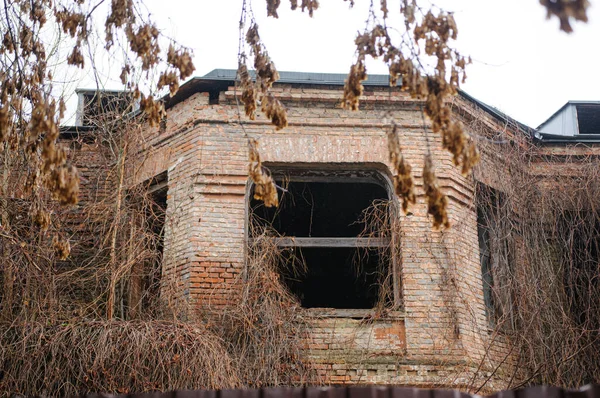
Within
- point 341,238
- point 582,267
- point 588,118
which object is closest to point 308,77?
point 341,238

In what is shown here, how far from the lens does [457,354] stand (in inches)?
396

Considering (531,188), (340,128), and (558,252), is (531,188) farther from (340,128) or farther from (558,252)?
(340,128)

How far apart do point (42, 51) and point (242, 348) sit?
4.25 metres

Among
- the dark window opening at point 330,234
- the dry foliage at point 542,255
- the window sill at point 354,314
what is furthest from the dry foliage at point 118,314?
the dry foliage at point 542,255

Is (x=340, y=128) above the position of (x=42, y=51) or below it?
above

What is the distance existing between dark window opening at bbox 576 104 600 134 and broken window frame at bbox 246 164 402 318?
4949mm

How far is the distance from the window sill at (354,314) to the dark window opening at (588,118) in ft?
19.6

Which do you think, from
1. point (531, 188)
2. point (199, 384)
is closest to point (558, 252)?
point (531, 188)

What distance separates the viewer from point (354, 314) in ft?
34.1

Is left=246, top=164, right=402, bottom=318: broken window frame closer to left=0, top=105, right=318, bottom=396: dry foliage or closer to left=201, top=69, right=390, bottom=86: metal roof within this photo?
left=0, top=105, right=318, bottom=396: dry foliage

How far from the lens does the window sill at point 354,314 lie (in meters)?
10.2

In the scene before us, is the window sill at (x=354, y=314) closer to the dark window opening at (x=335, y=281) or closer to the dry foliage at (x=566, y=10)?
the dark window opening at (x=335, y=281)

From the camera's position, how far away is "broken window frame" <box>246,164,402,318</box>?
10398mm

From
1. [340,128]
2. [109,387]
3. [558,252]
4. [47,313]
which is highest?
[340,128]
